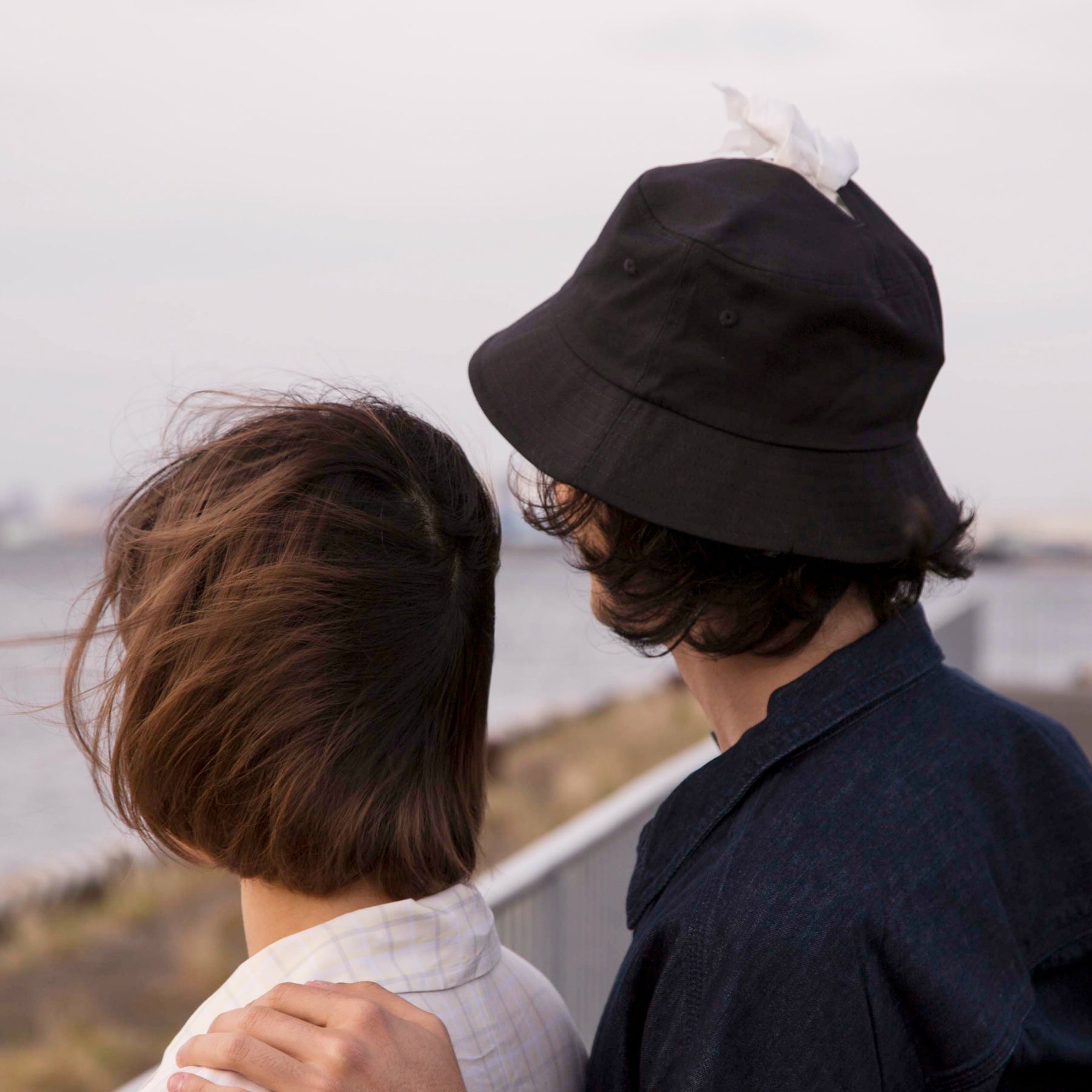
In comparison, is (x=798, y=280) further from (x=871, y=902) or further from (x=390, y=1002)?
(x=390, y=1002)

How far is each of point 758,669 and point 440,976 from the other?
1.87ft

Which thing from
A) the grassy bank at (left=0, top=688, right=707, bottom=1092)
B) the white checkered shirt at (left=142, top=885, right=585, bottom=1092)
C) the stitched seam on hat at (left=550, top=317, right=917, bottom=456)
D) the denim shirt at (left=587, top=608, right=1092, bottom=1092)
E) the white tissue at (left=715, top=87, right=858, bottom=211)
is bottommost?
the grassy bank at (left=0, top=688, right=707, bottom=1092)

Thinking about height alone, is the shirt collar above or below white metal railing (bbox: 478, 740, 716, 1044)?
above

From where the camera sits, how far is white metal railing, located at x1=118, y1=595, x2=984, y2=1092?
3.13 meters

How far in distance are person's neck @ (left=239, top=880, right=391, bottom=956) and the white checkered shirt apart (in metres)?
0.04

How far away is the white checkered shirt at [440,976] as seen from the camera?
4.59ft

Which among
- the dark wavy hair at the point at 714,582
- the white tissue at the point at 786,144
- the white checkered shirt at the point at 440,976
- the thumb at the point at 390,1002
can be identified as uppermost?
the white tissue at the point at 786,144

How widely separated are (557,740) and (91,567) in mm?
24662

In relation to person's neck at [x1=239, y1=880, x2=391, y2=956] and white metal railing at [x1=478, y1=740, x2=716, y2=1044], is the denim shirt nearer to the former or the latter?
person's neck at [x1=239, y1=880, x2=391, y2=956]

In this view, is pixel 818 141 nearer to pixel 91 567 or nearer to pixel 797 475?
pixel 797 475

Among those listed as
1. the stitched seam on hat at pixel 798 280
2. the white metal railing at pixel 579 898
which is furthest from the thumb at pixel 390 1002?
the white metal railing at pixel 579 898

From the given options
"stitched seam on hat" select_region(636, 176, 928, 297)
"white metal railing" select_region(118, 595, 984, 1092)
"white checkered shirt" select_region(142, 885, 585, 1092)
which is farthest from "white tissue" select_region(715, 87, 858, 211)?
"white metal railing" select_region(118, 595, 984, 1092)

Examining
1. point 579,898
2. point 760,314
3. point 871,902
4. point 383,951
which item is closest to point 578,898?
point 579,898

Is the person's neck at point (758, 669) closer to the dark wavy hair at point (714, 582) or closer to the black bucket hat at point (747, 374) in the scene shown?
the dark wavy hair at point (714, 582)
